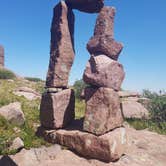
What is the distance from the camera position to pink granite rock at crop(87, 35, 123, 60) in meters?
11.0

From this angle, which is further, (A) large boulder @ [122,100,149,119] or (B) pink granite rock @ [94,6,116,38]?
(A) large boulder @ [122,100,149,119]

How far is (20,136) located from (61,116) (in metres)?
2.07

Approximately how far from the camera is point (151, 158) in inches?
436

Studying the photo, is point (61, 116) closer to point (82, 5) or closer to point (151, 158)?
point (151, 158)

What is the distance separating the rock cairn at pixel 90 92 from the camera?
402 inches

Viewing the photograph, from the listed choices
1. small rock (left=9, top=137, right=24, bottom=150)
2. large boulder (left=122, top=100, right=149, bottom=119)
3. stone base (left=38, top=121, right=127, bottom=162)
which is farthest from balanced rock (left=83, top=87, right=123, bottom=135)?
large boulder (left=122, top=100, right=149, bottom=119)

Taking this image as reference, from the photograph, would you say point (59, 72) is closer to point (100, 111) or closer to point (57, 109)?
point (57, 109)

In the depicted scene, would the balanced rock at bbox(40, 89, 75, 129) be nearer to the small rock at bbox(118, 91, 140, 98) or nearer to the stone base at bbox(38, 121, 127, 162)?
the stone base at bbox(38, 121, 127, 162)

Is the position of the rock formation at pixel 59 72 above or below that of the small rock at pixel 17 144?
above

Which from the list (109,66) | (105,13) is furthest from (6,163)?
(105,13)

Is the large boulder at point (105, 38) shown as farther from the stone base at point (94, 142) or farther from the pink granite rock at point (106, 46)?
the stone base at point (94, 142)

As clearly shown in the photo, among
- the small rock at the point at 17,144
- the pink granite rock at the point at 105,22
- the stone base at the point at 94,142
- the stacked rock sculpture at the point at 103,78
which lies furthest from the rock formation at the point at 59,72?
the small rock at the point at 17,144

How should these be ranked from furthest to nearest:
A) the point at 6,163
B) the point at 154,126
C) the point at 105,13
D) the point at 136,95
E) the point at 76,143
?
the point at 136,95, the point at 154,126, the point at 105,13, the point at 76,143, the point at 6,163

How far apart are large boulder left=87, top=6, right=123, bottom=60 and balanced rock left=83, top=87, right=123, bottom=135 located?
183 centimetres
